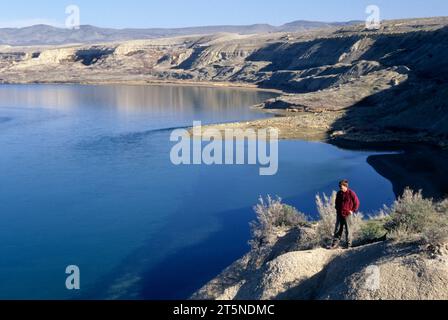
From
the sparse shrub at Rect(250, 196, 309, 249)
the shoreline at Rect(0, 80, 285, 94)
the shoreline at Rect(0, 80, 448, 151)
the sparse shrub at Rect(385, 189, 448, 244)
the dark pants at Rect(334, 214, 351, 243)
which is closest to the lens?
the sparse shrub at Rect(385, 189, 448, 244)

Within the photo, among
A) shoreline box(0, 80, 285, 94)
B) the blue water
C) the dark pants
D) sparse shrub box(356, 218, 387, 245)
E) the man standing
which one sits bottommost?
the blue water

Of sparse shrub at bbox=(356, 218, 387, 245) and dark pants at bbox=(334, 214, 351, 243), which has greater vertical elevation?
dark pants at bbox=(334, 214, 351, 243)

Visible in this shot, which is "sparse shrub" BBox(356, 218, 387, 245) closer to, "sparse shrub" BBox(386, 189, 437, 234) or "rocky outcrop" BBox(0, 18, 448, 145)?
"sparse shrub" BBox(386, 189, 437, 234)

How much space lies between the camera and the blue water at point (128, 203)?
17.2m

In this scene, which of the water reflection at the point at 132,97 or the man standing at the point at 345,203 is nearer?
the man standing at the point at 345,203

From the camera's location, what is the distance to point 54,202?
2500 centimetres

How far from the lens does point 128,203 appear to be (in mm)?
24891

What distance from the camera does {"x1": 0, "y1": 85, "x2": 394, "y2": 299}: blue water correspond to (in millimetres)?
17250

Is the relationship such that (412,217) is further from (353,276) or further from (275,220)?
(275,220)

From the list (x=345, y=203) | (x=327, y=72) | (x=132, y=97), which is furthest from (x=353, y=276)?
(x=132, y=97)

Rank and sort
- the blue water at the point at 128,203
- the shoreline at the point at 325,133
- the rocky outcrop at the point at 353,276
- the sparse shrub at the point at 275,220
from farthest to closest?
the shoreline at the point at 325,133, the blue water at the point at 128,203, the sparse shrub at the point at 275,220, the rocky outcrop at the point at 353,276

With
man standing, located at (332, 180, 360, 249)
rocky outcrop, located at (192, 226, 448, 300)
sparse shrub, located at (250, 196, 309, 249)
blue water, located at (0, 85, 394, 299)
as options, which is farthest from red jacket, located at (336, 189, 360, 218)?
blue water, located at (0, 85, 394, 299)

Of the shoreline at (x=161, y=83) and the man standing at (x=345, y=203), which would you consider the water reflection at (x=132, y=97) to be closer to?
the shoreline at (x=161, y=83)

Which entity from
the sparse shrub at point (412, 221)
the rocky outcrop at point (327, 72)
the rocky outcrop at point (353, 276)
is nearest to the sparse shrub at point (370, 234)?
the sparse shrub at point (412, 221)
